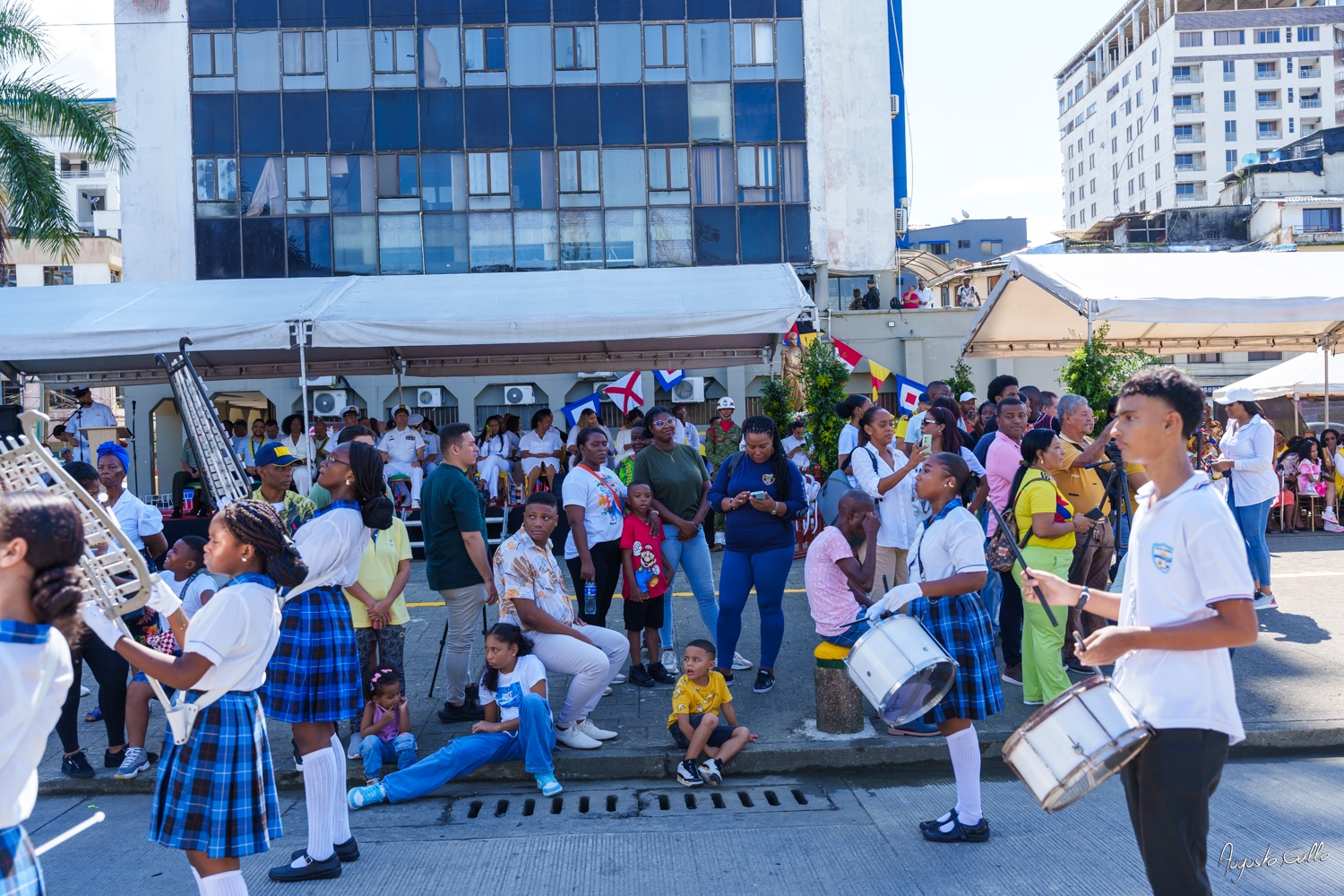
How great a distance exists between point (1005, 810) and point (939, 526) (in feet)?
5.13

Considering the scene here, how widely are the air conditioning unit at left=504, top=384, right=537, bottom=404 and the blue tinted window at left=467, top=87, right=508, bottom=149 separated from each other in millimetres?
6024

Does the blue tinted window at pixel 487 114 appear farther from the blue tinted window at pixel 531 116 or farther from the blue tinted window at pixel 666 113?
the blue tinted window at pixel 666 113

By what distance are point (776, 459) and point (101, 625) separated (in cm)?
457

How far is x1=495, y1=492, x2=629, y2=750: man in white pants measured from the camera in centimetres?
595

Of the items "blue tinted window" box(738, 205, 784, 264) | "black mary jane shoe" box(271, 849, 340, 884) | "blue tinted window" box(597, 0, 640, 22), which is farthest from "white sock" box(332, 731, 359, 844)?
"blue tinted window" box(597, 0, 640, 22)

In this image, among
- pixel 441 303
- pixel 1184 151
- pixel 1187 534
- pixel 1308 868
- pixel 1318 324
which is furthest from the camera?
pixel 1184 151

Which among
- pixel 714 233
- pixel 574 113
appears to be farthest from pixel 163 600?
pixel 574 113

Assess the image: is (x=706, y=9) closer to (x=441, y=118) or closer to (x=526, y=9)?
(x=526, y=9)

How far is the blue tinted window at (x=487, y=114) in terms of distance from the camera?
2494cm

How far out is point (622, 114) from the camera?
25109 mm

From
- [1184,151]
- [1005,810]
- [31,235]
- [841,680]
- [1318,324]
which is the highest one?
[1184,151]

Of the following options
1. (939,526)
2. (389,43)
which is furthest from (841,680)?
(389,43)

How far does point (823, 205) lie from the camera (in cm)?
2569

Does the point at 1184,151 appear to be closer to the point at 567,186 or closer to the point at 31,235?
the point at 567,186
